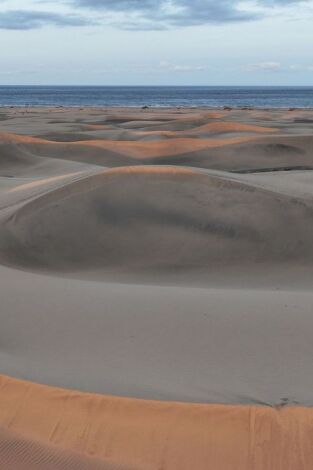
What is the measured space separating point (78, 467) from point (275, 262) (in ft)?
12.3

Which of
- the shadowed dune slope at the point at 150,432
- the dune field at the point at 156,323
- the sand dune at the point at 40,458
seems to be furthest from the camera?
the dune field at the point at 156,323

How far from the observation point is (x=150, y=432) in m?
2.42

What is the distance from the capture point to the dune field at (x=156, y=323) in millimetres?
2352

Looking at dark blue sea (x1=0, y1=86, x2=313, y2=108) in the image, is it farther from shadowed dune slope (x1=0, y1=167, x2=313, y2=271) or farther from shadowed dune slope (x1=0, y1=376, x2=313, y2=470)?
shadowed dune slope (x1=0, y1=376, x2=313, y2=470)

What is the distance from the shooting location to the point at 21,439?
2.29m

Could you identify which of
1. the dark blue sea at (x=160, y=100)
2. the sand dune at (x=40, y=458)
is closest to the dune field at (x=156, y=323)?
the sand dune at (x=40, y=458)

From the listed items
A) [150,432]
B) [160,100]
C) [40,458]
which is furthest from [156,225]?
[160,100]

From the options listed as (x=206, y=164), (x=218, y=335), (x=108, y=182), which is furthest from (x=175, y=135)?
(x=218, y=335)

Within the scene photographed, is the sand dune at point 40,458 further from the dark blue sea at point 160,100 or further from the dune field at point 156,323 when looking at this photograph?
the dark blue sea at point 160,100

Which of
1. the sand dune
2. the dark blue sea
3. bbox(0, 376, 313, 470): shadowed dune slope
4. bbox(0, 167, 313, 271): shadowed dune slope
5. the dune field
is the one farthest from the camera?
the dark blue sea

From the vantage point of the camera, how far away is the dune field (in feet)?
7.72

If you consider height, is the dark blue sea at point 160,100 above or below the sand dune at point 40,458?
below

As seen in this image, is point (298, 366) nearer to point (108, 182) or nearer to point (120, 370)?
point (120, 370)

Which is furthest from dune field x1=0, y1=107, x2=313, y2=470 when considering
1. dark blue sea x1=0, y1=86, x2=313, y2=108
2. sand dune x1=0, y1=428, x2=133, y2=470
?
dark blue sea x1=0, y1=86, x2=313, y2=108
